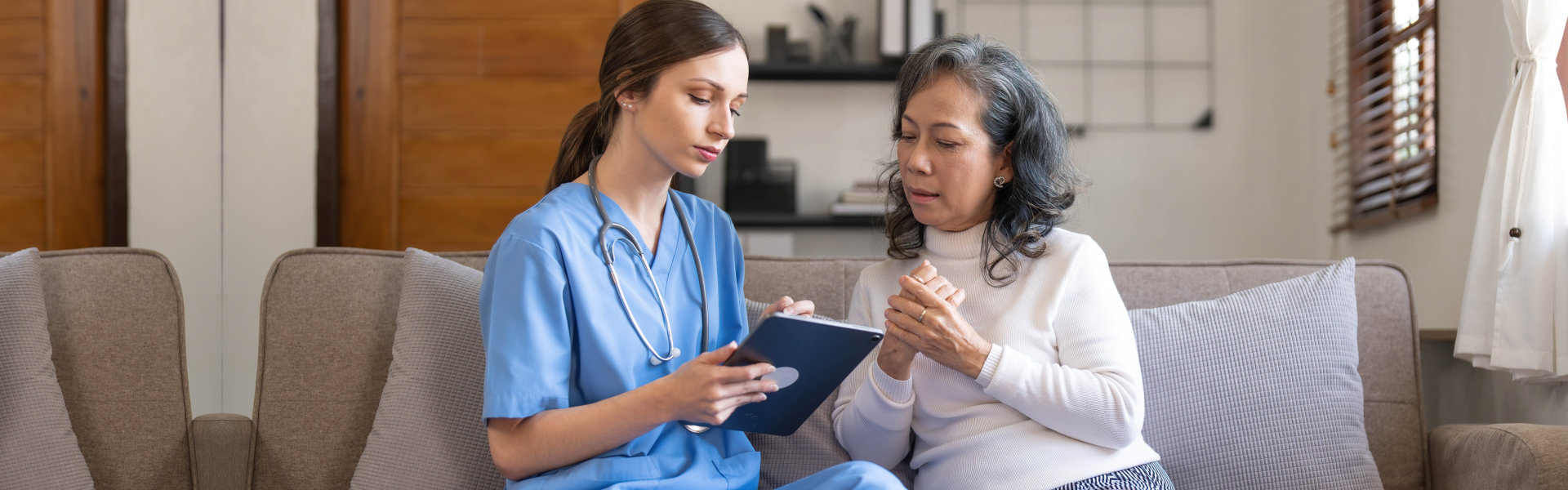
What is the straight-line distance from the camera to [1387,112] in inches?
118

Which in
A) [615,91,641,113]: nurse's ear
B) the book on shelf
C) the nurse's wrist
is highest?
[615,91,641,113]: nurse's ear

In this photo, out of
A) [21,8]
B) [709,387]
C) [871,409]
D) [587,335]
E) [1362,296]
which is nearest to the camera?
[709,387]

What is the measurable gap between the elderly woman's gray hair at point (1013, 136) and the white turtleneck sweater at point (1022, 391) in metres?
0.02

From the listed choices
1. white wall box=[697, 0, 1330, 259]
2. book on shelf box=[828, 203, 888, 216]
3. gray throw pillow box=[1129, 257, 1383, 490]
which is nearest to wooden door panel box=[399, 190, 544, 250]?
white wall box=[697, 0, 1330, 259]

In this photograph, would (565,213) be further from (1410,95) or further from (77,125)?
(77,125)

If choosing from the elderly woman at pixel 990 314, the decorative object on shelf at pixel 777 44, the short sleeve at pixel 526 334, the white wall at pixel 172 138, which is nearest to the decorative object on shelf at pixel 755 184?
the decorative object on shelf at pixel 777 44

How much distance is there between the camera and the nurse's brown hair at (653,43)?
1325mm

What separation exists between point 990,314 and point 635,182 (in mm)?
513

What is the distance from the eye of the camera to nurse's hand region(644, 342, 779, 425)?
114 centimetres

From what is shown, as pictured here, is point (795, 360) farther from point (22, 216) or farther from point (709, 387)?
point (22, 216)

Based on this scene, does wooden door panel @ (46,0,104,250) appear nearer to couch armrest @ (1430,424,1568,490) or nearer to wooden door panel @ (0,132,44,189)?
wooden door panel @ (0,132,44,189)

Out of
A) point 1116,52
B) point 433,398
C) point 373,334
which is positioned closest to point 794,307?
point 433,398

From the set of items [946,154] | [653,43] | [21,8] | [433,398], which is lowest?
[433,398]

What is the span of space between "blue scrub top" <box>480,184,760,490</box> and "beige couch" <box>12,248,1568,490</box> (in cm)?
37
